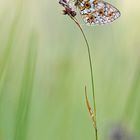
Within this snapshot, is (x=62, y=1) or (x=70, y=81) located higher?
(x=62, y=1)

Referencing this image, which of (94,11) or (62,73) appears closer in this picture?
(94,11)

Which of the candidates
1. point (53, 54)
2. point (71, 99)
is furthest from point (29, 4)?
point (71, 99)

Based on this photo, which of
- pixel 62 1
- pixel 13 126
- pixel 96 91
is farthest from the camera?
pixel 96 91

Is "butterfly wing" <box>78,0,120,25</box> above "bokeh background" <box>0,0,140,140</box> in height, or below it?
above

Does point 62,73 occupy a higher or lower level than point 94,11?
lower

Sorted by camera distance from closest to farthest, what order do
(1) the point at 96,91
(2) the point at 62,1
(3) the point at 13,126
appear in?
(2) the point at 62,1 → (3) the point at 13,126 → (1) the point at 96,91

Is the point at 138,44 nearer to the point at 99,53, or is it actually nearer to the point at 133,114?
the point at 99,53

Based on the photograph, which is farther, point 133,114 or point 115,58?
point 115,58
